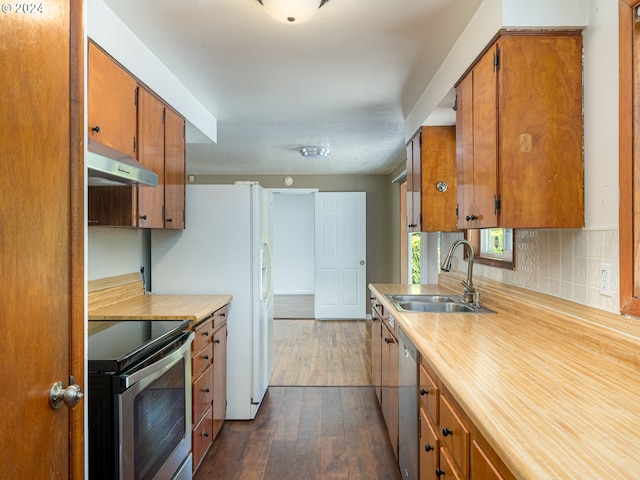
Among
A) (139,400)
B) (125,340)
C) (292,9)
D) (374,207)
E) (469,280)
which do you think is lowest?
(139,400)

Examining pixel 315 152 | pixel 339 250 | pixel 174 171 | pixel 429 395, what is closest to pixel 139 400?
pixel 429 395

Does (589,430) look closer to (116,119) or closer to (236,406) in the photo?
(116,119)

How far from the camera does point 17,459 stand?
884mm

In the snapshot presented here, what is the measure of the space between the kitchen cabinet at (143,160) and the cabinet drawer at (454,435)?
1776 mm

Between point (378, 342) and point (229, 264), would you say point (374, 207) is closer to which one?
point (378, 342)

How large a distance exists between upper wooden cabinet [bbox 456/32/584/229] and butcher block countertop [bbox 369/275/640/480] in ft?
1.35

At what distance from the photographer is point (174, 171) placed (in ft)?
8.97

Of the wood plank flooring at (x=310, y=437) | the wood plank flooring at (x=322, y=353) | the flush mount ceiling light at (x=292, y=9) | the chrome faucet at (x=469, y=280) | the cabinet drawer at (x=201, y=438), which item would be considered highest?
the flush mount ceiling light at (x=292, y=9)

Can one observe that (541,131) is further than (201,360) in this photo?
No

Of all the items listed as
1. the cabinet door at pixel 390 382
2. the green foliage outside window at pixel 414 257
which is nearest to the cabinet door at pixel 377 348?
the cabinet door at pixel 390 382

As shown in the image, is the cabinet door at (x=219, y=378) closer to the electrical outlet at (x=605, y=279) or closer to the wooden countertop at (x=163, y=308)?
the wooden countertop at (x=163, y=308)

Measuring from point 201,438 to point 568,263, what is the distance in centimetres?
213

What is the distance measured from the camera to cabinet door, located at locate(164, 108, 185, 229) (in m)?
2.59

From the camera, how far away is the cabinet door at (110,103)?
5.82ft
